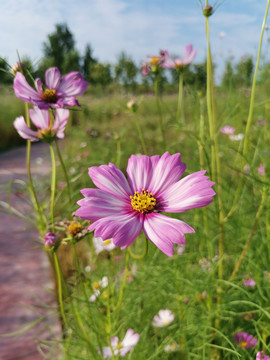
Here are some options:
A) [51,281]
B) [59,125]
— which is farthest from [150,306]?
[59,125]

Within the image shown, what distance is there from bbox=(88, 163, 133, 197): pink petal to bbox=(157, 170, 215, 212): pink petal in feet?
0.14

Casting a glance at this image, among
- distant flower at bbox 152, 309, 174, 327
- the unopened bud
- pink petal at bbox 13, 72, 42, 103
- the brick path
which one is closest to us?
pink petal at bbox 13, 72, 42, 103

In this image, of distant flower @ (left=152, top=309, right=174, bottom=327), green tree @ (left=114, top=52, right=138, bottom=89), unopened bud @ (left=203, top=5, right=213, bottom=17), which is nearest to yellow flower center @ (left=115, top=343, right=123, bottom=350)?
distant flower @ (left=152, top=309, right=174, bottom=327)

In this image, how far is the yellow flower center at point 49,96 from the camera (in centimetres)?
50

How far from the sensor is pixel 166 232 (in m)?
0.32

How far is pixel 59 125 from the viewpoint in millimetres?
516

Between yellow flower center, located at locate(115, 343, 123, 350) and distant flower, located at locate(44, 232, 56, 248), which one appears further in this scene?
yellow flower center, located at locate(115, 343, 123, 350)

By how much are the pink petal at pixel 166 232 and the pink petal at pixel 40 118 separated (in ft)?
0.89

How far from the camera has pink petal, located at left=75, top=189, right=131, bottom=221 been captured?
1.03 ft

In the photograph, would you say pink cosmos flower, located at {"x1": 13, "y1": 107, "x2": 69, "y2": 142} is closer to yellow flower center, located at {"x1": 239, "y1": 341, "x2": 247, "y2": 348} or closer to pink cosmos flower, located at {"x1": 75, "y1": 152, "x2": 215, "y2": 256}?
pink cosmos flower, located at {"x1": 75, "y1": 152, "x2": 215, "y2": 256}

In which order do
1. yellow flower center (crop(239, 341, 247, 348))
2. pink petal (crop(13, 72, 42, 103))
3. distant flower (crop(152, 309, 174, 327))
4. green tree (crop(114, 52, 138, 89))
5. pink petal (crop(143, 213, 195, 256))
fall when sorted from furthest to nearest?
green tree (crop(114, 52, 138, 89))
distant flower (crop(152, 309, 174, 327))
yellow flower center (crop(239, 341, 247, 348))
pink petal (crop(13, 72, 42, 103))
pink petal (crop(143, 213, 195, 256))

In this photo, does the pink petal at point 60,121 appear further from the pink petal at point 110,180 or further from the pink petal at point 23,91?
the pink petal at point 110,180

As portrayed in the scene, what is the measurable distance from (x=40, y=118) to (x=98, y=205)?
27 centimetres

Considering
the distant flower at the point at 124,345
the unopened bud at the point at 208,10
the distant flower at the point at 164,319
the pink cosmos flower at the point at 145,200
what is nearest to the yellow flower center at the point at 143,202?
the pink cosmos flower at the point at 145,200
